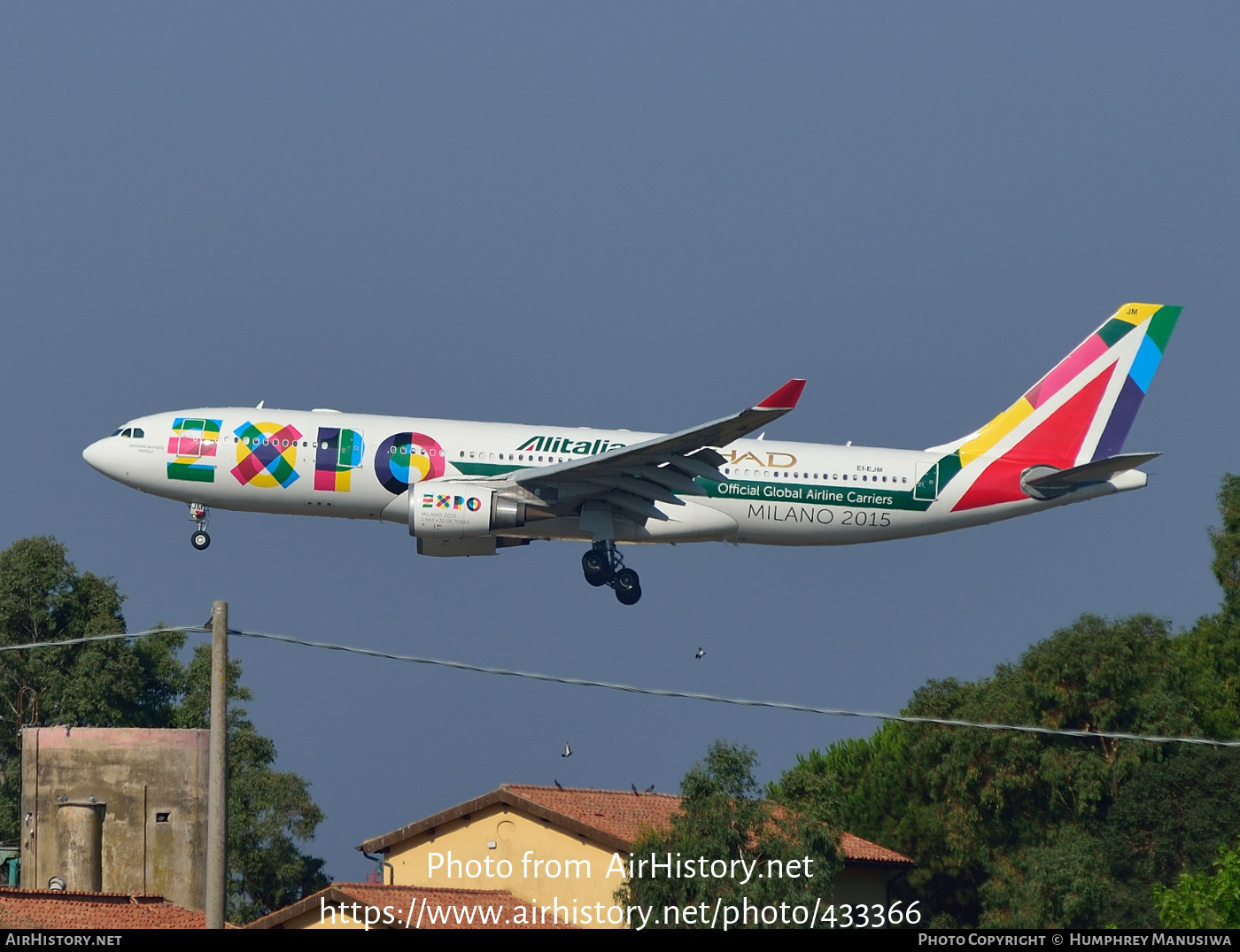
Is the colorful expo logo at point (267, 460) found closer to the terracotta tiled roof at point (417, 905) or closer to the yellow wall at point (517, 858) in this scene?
the yellow wall at point (517, 858)

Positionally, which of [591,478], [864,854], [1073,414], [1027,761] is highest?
[1073,414]

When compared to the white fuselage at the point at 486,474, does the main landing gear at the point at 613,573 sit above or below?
below

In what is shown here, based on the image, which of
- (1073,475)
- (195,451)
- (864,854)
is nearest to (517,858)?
(864,854)

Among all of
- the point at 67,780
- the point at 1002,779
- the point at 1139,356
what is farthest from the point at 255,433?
the point at 1002,779

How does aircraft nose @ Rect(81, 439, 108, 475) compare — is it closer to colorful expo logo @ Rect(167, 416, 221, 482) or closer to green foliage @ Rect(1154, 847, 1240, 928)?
colorful expo logo @ Rect(167, 416, 221, 482)

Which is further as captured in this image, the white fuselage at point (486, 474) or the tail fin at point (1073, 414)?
the tail fin at point (1073, 414)

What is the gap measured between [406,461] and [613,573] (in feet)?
19.7

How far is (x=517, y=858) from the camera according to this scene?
146 ft

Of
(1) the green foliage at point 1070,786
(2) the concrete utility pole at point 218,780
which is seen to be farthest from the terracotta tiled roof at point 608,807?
(2) the concrete utility pole at point 218,780

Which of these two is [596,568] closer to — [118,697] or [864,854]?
[864,854]

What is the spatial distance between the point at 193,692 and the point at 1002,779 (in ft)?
88.4

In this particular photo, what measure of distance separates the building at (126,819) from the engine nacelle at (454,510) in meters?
7.22

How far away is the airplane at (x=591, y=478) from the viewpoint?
4709cm
